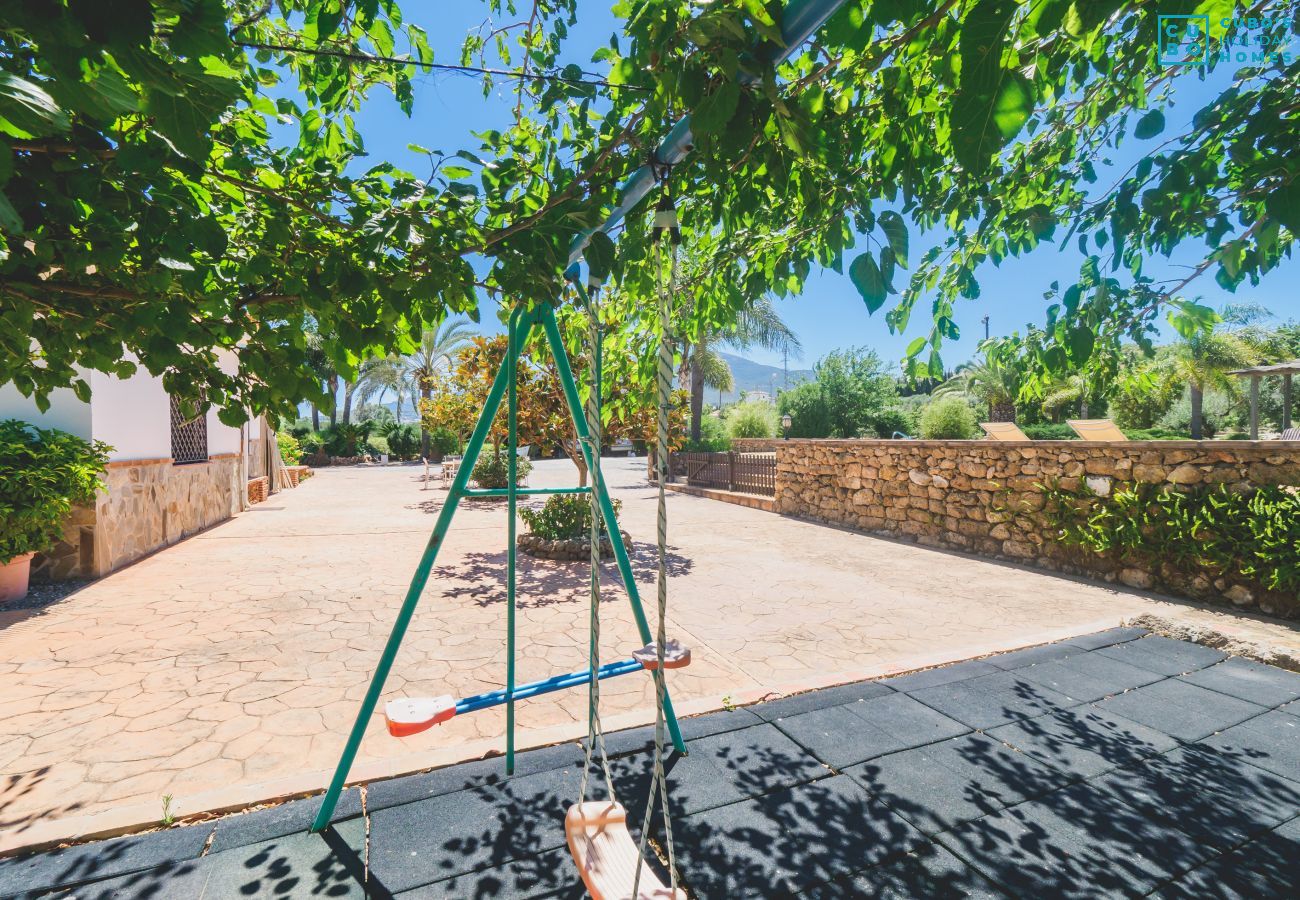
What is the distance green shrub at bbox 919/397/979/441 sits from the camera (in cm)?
1773

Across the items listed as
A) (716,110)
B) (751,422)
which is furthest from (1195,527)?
(751,422)

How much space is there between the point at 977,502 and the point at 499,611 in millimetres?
6247

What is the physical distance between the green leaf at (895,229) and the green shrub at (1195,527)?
536 centimetres

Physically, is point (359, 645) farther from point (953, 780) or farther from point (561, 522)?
point (953, 780)

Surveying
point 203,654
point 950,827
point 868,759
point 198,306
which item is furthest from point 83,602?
point 950,827

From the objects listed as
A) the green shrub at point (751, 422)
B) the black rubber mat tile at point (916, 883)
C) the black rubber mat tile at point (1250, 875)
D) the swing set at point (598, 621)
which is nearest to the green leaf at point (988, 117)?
the swing set at point (598, 621)

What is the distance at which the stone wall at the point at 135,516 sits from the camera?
611cm

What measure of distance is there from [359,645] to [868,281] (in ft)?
14.4

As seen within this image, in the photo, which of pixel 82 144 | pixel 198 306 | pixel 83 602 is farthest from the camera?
pixel 83 602

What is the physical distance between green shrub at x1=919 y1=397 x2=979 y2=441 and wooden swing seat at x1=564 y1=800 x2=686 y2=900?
60.5 ft

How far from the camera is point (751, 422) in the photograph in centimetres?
2173

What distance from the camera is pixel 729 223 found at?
2707mm

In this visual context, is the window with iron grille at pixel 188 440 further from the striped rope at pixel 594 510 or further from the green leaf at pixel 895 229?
the green leaf at pixel 895 229

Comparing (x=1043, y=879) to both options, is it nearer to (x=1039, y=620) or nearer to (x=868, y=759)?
(x=868, y=759)
